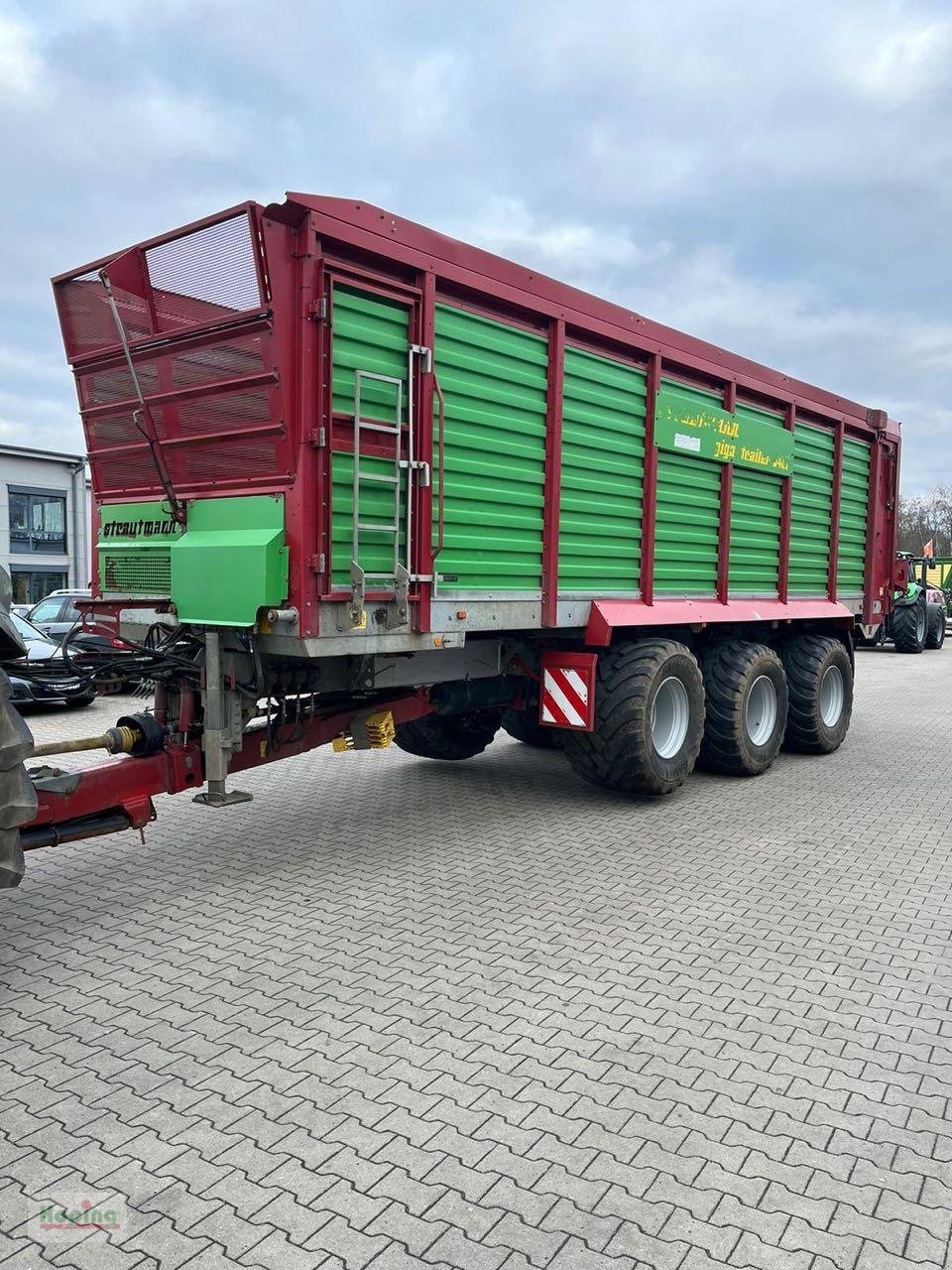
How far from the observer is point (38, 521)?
33.7 meters

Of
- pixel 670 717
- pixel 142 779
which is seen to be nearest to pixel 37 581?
pixel 670 717

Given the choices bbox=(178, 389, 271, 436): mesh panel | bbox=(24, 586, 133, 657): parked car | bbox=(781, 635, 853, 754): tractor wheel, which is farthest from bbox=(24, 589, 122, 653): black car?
bbox=(781, 635, 853, 754): tractor wheel

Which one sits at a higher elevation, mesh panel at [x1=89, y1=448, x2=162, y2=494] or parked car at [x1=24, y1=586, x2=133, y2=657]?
mesh panel at [x1=89, y1=448, x2=162, y2=494]


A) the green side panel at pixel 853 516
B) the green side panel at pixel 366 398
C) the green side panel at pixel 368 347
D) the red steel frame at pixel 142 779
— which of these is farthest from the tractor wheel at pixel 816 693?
the green side panel at pixel 368 347

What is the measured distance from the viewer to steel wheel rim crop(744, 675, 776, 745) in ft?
27.4

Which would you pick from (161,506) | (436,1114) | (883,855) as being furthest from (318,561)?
(883,855)

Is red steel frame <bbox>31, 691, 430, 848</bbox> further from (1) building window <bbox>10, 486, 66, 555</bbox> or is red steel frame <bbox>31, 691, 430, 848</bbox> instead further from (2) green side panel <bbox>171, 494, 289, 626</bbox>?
(1) building window <bbox>10, 486, 66, 555</bbox>

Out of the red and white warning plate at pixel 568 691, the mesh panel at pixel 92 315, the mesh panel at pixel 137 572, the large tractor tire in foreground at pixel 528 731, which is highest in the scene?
the mesh panel at pixel 92 315

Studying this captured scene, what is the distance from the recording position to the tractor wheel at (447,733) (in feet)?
26.3

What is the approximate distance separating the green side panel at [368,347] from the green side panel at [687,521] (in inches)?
105

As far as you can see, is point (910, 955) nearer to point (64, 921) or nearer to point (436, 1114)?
point (436, 1114)

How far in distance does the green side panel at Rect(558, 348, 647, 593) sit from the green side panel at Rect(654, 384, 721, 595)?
0.30 metres

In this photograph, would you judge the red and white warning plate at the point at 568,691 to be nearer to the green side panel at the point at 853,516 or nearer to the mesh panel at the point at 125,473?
the mesh panel at the point at 125,473

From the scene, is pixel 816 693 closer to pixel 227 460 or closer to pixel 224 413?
pixel 227 460
